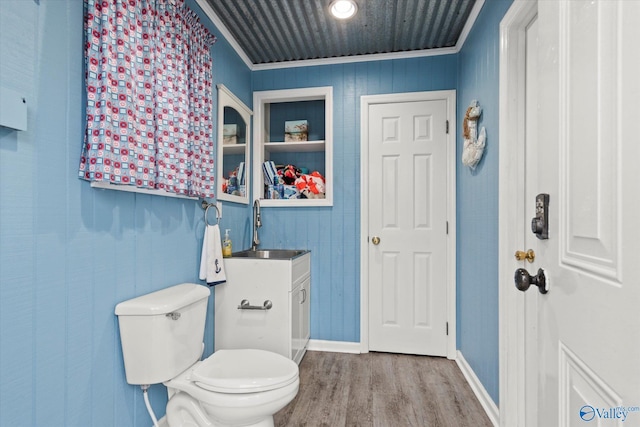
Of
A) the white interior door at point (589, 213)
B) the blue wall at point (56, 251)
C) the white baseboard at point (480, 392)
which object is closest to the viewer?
the white interior door at point (589, 213)

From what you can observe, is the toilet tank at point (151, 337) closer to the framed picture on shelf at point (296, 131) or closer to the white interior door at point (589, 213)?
the white interior door at point (589, 213)

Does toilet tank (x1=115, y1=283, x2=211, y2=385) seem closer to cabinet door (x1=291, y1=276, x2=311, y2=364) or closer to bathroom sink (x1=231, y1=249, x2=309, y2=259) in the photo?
cabinet door (x1=291, y1=276, x2=311, y2=364)

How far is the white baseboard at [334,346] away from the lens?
275cm

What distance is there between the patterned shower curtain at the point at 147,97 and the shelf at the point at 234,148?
1.33ft

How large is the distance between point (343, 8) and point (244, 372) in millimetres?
2225

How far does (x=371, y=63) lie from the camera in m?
2.78

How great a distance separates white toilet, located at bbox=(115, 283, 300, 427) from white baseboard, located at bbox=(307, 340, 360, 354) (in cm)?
131

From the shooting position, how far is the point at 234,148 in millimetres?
2557

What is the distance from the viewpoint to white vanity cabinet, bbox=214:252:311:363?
2.18 m

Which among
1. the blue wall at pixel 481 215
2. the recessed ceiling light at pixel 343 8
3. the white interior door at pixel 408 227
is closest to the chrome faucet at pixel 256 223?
the white interior door at pixel 408 227

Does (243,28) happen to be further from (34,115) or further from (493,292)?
(493,292)

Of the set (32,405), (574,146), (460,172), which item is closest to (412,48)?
(460,172)

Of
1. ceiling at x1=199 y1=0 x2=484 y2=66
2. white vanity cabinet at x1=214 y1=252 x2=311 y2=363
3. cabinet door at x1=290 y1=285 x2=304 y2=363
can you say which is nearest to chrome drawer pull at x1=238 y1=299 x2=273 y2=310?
white vanity cabinet at x1=214 y1=252 x2=311 y2=363

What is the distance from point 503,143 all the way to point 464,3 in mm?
1071
